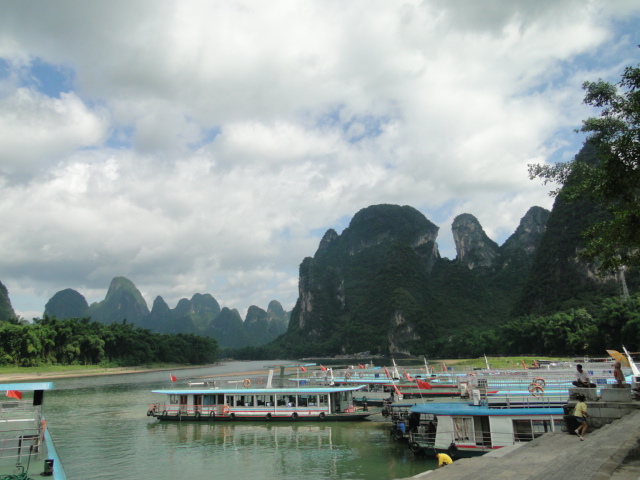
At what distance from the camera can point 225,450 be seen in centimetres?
2098

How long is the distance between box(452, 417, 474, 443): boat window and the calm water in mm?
1587

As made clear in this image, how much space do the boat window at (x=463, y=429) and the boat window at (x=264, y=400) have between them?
13968mm

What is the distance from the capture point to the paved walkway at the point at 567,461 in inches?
259

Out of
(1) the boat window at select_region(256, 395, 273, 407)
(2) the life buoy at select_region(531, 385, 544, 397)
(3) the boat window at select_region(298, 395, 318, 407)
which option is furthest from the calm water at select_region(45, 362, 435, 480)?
(2) the life buoy at select_region(531, 385, 544, 397)

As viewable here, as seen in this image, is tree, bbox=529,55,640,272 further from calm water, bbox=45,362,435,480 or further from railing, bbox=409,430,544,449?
calm water, bbox=45,362,435,480

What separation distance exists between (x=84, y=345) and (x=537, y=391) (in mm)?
83095

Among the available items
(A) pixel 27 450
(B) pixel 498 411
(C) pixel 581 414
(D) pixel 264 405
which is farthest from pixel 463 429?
(A) pixel 27 450

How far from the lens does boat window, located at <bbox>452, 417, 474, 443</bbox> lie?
676 inches

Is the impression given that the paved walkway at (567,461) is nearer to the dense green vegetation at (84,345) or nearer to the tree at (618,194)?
the tree at (618,194)

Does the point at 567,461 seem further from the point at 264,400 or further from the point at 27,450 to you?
the point at 264,400

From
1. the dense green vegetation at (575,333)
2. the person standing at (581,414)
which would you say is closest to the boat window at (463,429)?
the person standing at (581,414)

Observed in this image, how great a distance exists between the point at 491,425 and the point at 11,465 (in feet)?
52.1

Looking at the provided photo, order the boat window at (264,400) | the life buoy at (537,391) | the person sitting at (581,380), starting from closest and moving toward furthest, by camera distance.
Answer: the person sitting at (581,380) < the life buoy at (537,391) < the boat window at (264,400)

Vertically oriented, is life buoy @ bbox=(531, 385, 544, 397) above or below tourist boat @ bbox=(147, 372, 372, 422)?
above
